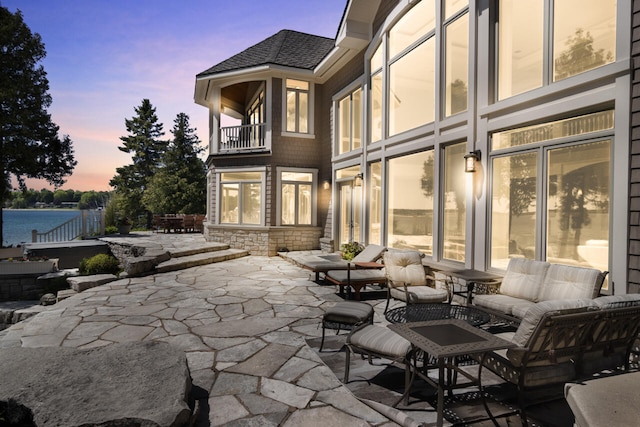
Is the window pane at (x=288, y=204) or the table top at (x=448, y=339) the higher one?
the window pane at (x=288, y=204)

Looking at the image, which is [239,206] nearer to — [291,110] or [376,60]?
[291,110]

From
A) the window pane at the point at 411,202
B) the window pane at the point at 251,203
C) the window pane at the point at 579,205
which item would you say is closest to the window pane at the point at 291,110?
the window pane at the point at 251,203

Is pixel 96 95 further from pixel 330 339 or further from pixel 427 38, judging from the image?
pixel 330 339

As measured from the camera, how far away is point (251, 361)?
12.6ft

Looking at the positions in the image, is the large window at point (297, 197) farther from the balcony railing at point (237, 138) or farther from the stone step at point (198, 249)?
the stone step at point (198, 249)

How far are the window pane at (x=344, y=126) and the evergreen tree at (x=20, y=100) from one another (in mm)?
11902

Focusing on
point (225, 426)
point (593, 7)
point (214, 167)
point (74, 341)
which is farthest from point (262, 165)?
point (225, 426)

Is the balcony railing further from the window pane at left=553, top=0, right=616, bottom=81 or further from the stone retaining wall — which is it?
the window pane at left=553, top=0, right=616, bottom=81

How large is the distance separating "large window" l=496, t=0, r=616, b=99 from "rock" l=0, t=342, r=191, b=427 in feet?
20.0

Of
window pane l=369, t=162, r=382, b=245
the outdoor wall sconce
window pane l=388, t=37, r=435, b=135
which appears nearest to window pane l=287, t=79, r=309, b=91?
window pane l=388, t=37, r=435, b=135

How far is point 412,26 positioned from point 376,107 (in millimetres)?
2188

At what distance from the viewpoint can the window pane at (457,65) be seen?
21.8 feet

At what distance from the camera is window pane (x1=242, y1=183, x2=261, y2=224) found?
42.3ft

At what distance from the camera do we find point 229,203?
13.4 meters
